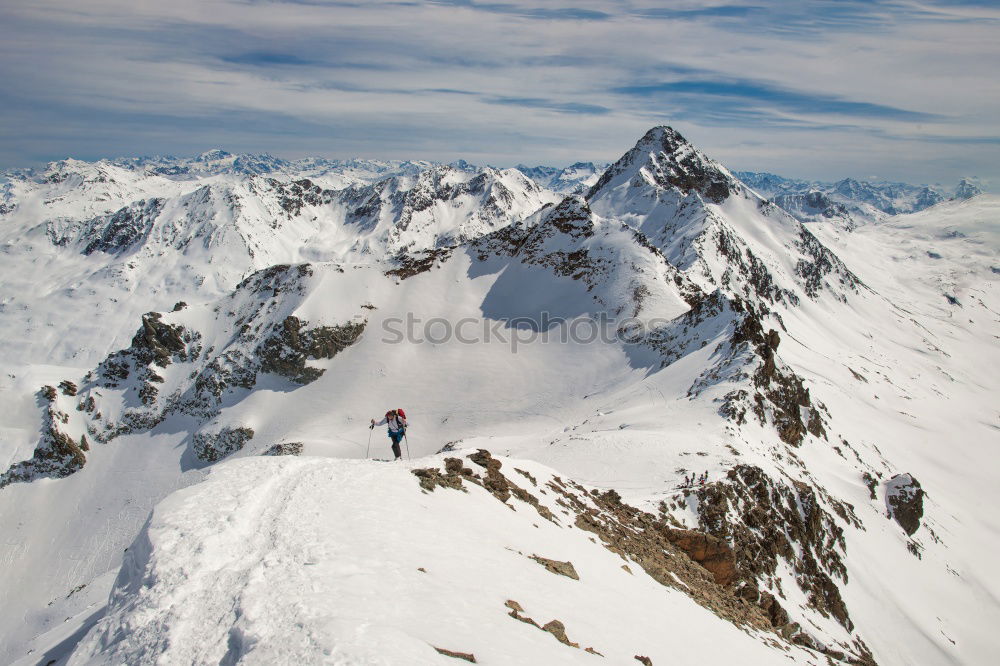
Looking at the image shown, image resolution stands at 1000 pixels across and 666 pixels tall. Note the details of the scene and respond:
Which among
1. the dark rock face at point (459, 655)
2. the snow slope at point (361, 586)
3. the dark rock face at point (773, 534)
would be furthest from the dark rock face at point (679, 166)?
the dark rock face at point (459, 655)

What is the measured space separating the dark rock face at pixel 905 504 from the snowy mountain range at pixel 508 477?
0.37 m

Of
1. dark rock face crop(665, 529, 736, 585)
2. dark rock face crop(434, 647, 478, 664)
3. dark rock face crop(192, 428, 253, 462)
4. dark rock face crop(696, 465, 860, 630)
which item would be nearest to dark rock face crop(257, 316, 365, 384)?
dark rock face crop(192, 428, 253, 462)

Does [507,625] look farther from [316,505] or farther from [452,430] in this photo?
[452,430]

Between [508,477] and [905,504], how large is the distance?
41090 mm

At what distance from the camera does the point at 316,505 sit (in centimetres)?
1350

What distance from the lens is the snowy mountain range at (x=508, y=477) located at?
10.5m

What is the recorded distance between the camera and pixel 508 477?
21.9 meters

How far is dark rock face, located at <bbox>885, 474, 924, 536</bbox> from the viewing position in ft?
137

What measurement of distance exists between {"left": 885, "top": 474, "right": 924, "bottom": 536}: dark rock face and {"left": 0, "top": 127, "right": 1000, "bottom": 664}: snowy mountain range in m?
0.37

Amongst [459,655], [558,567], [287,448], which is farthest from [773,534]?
[287,448]

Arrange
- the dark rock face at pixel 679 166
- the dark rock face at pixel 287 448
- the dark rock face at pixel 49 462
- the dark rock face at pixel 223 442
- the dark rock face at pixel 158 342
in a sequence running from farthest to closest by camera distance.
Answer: the dark rock face at pixel 679 166 < the dark rock face at pixel 158 342 < the dark rock face at pixel 49 462 < the dark rock face at pixel 223 442 < the dark rock face at pixel 287 448

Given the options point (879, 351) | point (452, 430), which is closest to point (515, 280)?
point (452, 430)

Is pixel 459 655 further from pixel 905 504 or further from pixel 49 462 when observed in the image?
pixel 49 462

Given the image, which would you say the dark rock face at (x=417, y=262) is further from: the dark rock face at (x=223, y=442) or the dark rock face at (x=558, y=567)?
the dark rock face at (x=558, y=567)
